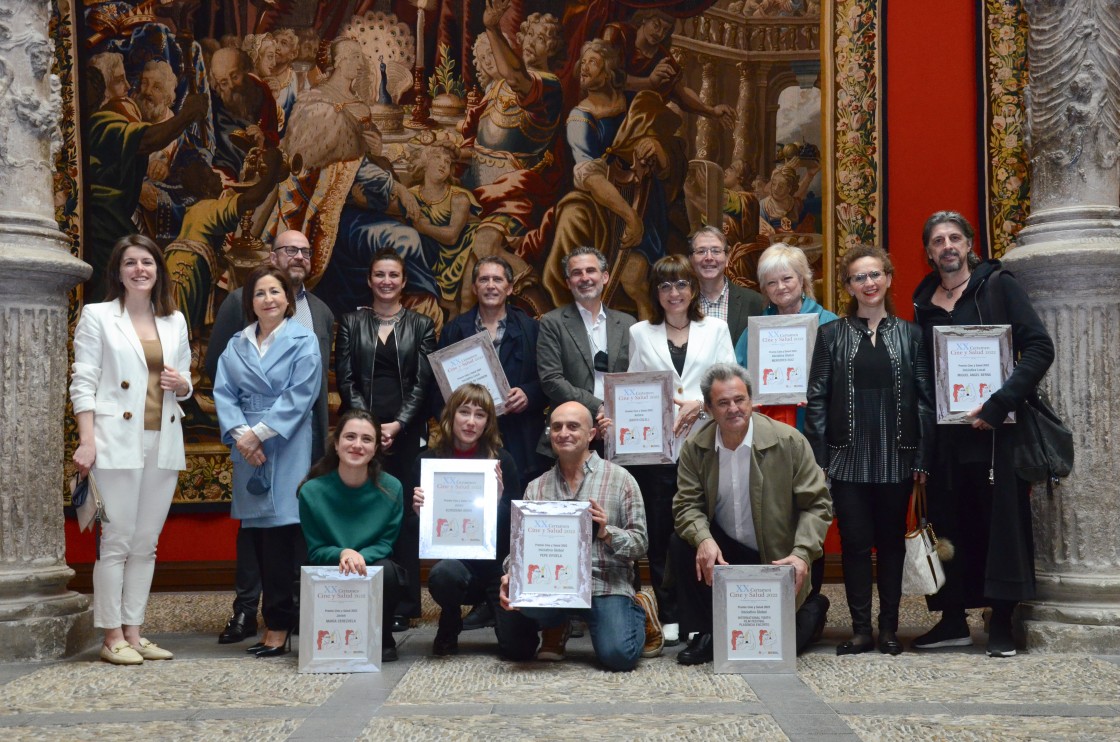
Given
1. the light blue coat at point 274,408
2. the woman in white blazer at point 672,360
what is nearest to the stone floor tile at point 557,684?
the woman in white blazer at point 672,360

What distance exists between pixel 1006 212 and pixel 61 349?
5.94m

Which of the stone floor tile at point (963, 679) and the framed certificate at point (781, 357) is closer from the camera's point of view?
the stone floor tile at point (963, 679)

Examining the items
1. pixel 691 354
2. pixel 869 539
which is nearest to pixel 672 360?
pixel 691 354

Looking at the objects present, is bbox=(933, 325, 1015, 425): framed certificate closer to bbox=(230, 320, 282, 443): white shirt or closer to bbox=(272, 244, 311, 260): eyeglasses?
bbox=(230, 320, 282, 443): white shirt

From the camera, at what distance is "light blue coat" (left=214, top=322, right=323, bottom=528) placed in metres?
5.45

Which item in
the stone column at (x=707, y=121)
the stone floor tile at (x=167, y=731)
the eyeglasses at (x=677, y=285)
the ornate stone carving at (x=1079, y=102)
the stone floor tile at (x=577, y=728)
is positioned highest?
the stone column at (x=707, y=121)

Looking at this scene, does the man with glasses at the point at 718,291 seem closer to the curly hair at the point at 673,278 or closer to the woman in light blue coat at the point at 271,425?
the curly hair at the point at 673,278

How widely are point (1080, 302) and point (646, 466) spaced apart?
2167mm

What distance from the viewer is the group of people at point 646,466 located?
5.05 meters

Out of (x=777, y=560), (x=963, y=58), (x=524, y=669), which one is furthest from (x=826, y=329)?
(x=963, y=58)

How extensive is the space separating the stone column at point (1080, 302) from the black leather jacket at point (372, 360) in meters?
2.95

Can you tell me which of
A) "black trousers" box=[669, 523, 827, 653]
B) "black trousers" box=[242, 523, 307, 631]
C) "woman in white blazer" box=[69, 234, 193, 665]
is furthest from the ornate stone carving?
"woman in white blazer" box=[69, 234, 193, 665]

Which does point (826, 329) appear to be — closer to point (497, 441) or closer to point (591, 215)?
point (497, 441)

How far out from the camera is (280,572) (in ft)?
17.8
